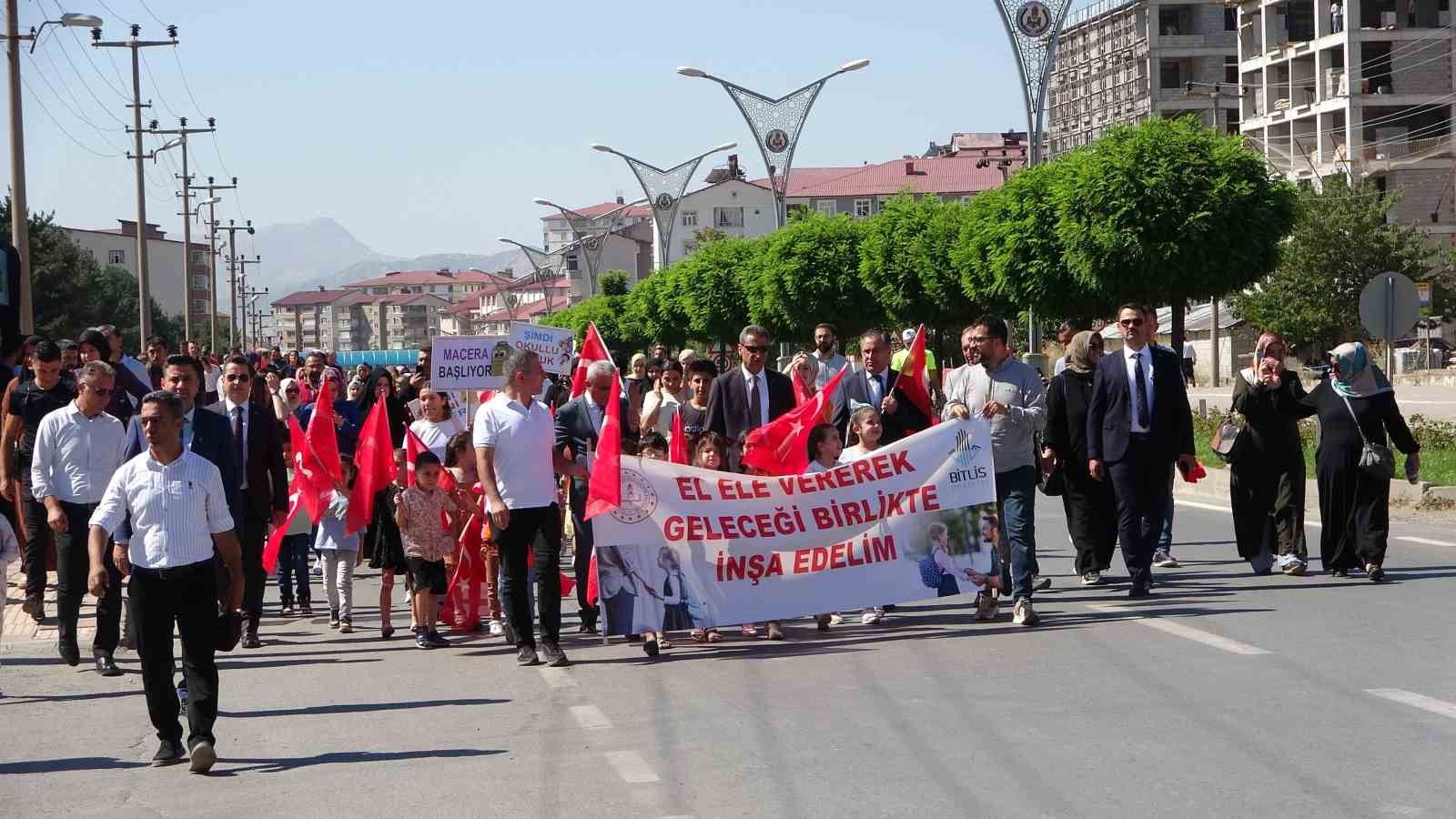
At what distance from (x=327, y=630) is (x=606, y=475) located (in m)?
3.06

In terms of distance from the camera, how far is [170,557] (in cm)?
802

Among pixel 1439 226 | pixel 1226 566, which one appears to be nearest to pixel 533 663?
pixel 1226 566

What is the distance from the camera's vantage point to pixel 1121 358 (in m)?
12.6

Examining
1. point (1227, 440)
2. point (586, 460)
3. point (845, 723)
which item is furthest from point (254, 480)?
point (1227, 440)

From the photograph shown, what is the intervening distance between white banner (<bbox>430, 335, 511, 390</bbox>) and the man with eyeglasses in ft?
17.9

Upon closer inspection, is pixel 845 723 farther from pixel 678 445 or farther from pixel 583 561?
pixel 678 445

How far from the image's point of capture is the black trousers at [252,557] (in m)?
12.0

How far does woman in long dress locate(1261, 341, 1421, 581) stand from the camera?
13.0m

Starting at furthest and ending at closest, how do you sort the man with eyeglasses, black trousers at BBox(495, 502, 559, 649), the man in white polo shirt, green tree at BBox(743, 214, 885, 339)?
green tree at BBox(743, 214, 885, 339), the man with eyeglasses, black trousers at BBox(495, 502, 559, 649), the man in white polo shirt

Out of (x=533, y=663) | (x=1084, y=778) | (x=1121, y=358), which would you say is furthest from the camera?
(x=1121, y=358)

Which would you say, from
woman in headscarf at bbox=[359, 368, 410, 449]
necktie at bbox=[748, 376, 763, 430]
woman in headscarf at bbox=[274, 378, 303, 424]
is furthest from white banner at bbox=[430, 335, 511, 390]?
necktie at bbox=[748, 376, 763, 430]

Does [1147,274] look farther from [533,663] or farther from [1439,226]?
[1439,226]

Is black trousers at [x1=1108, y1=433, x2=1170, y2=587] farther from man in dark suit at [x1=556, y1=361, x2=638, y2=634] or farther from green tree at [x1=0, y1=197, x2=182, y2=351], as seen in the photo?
green tree at [x1=0, y1=197, x2=182, y2=351]

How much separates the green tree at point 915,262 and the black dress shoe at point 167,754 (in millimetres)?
32258
